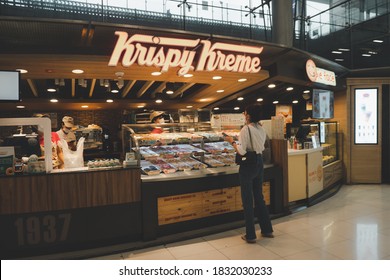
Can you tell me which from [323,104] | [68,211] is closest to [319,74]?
[323,104]

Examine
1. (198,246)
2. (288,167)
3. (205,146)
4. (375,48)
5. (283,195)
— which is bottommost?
(198,246)

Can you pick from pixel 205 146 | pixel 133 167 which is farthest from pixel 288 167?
pixel 133 167

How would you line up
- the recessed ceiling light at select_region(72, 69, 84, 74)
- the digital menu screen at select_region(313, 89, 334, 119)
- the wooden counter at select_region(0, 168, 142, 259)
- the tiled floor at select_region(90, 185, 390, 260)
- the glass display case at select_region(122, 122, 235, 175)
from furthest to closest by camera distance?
the digital menu screen at select_region(313, 89, 334, 119) → the recessed ceiling light at select_region(72, 69, 84, 74) → the glass display case at select_region(122, 122, 235, 175) → the tiled floor at select_region(90, 185, 390, 260) → the wooden counter at select_region(0, 168, 142, 259)

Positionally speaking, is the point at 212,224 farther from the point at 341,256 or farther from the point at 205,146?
the point at 341,256

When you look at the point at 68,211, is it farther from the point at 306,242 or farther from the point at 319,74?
the point at 319,74

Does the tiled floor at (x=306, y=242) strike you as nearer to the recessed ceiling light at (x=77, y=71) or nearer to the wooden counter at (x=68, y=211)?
the wooden counter at (x=68, y=211)

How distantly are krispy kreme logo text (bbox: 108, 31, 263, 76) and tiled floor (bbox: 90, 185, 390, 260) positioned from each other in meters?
2.52

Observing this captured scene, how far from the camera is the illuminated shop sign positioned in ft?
20.8

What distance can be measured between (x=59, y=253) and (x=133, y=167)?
53.9 inches

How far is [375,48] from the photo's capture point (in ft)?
34.1

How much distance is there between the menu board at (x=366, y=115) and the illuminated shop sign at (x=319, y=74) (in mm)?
1192

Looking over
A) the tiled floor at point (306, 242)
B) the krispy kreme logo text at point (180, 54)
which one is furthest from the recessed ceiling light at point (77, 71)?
the tiled floor at point (306, 242)

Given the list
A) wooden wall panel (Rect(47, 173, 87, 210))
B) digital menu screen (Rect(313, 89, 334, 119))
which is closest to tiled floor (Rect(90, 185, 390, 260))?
wooden wall panel (Rect(47, 173, 87, 210))

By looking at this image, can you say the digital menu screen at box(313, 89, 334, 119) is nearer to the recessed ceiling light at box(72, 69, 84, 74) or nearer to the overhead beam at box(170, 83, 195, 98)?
the overhead beam at box(170, 83, 195, 98)
